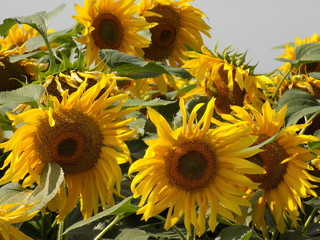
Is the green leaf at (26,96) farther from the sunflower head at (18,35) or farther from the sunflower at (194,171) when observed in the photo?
the sunflower head at (18,35)

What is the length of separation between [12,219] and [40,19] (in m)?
1.06

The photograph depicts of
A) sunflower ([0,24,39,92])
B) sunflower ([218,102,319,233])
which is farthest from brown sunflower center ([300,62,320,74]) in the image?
sunflower ([0,24,39,92])

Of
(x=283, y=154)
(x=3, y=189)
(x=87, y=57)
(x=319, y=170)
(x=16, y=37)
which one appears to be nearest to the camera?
(x=3, y=189)

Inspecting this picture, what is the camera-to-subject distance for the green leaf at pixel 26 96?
1.91m

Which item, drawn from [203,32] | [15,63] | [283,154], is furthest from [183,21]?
[283,154]

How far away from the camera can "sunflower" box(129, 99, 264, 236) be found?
77.3 inches

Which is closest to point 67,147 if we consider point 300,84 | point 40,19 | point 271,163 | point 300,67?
point 271,163

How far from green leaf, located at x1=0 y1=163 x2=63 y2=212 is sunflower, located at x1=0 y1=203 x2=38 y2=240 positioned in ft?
0.08

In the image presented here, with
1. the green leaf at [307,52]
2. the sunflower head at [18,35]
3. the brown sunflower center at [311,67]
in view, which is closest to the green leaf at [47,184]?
the green leaf at [307,52]

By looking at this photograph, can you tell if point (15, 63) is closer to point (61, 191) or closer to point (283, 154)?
point (61, 191)

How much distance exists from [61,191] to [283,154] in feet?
2.28

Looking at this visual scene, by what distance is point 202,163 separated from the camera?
2037mm

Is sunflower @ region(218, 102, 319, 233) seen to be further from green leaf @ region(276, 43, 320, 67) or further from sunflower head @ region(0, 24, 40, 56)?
sunflower head @ region(0, 24, 40, 56)

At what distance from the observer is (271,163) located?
2225 mm
